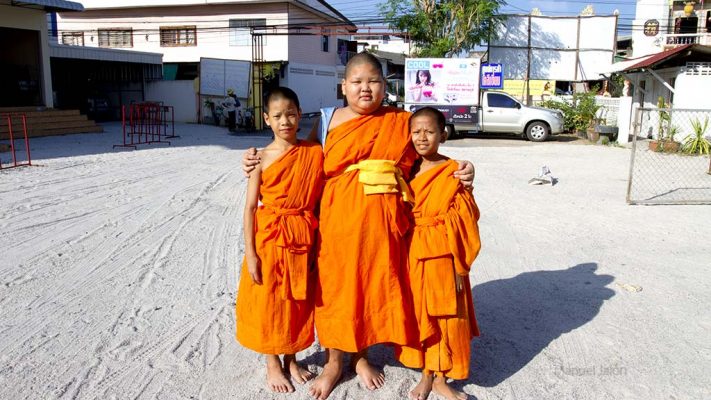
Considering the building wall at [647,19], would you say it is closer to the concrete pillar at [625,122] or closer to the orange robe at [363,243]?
the concrete pillar at [625,122]

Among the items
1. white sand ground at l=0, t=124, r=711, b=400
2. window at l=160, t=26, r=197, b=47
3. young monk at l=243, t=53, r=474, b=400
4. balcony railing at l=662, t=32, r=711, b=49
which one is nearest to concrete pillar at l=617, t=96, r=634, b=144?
balcony railing at l=662, t=32, r=711, b=49

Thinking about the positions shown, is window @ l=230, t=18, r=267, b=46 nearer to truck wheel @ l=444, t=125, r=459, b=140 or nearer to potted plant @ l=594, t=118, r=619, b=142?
truck wheel @ l=444, t=125, r=459, b=140

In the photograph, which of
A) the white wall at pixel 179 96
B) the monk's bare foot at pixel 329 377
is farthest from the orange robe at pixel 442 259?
the white wall at pixel 179 96

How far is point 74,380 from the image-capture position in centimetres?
297

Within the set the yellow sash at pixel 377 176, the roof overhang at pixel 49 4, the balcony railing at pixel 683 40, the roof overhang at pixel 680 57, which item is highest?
the balcony railing at pixel 683 40

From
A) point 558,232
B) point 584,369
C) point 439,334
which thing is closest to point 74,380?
point 439,334

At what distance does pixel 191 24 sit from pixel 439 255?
27.8 meters

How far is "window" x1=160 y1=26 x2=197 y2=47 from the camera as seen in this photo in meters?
27.9

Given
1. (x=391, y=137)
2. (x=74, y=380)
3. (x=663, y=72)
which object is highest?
(x=663, y=72)

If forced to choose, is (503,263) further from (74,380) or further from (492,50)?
(492,50)

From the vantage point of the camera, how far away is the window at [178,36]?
27913 mm

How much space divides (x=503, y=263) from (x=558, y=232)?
1423 mm

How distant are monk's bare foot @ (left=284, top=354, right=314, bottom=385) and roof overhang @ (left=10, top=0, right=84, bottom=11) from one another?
16.9m

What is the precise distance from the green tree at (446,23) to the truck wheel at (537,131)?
7023 mm
